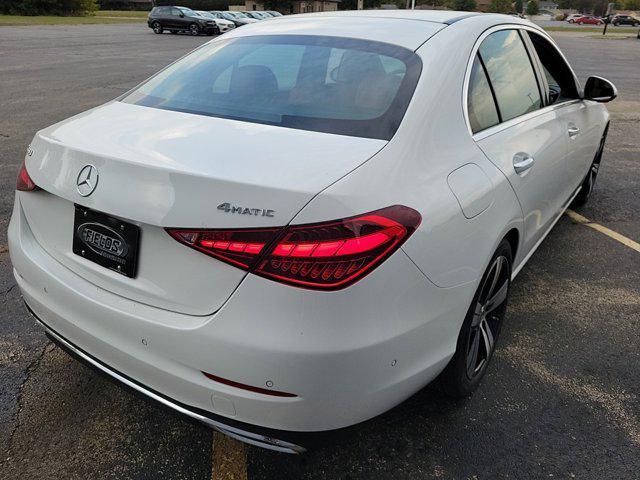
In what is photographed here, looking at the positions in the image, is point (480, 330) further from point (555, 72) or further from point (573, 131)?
point (555, 72)

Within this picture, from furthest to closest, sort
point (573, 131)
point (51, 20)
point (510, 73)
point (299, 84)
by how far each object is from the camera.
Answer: point (51, 20)
point (573, 131)
point (510, 73)
point (299, 84)

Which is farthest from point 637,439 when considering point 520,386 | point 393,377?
point 393,377

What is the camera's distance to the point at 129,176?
182 cm

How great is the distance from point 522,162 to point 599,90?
5.99ft

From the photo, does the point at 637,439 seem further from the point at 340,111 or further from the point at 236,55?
the point at 236,55

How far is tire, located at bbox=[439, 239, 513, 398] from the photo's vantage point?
2.35 meters

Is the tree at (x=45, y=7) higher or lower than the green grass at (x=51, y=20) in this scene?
higher

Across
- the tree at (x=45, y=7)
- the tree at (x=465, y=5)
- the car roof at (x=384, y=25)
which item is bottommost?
the car roof at (x=384, y=25)

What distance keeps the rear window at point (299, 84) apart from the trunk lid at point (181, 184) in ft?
0.47

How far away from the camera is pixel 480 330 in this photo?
2.61 metres

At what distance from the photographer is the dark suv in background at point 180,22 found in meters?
33.1

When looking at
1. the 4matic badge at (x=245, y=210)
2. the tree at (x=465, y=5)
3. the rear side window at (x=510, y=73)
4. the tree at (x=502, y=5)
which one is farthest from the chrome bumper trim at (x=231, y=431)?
the tree at (x=502, y=5)

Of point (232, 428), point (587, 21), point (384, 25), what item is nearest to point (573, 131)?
point (384, 25)

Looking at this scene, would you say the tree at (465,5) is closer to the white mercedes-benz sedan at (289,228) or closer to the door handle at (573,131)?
the door handle at (573,131)
